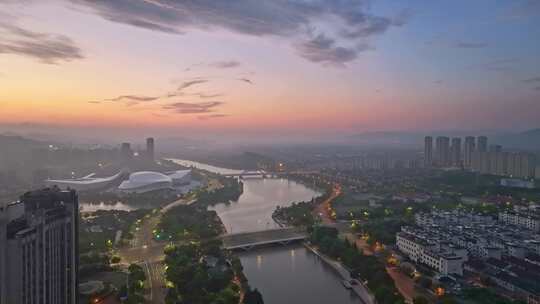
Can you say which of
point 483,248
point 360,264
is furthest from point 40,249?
point 483,248

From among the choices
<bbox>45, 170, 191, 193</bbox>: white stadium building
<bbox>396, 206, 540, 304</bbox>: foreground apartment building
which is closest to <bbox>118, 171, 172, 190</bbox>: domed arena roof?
<bbox>45, 170, 191, 193</bbox>: white stadium building

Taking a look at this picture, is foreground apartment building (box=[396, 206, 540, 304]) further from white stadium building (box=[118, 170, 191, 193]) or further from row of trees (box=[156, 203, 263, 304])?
white stadium building (box=[118, 170, 191, 193])

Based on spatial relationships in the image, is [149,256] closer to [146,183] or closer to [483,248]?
[483,248]

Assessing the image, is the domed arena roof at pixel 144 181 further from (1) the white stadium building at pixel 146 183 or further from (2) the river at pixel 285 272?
(2) the river at pixel 285 272

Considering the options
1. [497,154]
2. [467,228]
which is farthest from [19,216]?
[497,154]

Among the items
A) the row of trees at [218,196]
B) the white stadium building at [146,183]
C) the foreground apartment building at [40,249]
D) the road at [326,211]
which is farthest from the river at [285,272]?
the white stadium building at [146,183]

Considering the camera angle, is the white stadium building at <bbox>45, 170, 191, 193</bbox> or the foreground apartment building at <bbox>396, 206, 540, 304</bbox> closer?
the foreground apartment building at <bbox>396, 206, 540, 304</bbox>
